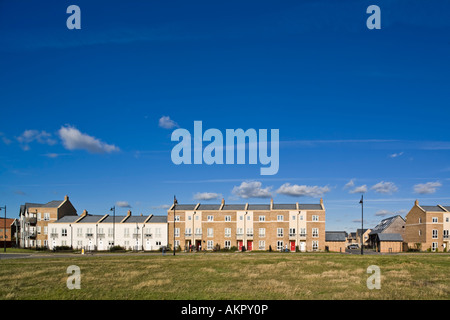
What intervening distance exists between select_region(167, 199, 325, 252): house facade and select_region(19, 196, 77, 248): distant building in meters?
27.6

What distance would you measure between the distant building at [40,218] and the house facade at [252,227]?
27.6 m

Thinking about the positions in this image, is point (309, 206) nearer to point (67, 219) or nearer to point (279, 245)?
point (279, 245)

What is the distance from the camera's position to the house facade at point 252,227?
75875 millimetres

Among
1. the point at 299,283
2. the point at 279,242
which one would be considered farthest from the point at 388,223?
the point at 299,283


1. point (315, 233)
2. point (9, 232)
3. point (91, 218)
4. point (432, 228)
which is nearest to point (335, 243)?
point (315, 233)

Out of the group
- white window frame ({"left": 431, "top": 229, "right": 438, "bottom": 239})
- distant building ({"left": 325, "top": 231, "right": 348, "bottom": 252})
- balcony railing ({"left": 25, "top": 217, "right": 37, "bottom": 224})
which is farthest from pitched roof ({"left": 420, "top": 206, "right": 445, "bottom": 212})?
balcony railing ({"left": 25, "top": 217, "right": 37, "bottom": 224})

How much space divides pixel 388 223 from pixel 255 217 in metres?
34.3

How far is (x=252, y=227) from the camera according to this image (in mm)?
77875

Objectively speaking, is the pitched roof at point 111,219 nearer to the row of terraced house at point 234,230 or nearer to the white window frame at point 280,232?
the row of terraced house at point 234,230

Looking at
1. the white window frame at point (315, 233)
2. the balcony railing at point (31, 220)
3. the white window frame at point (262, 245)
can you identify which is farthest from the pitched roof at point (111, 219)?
the white window frame at point (315, 233)

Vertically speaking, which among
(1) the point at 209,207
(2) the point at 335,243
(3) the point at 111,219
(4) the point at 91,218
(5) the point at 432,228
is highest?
(1) the point at 209,207

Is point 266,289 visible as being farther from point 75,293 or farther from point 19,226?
→ point 19,226

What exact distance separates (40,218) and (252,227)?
158ft
